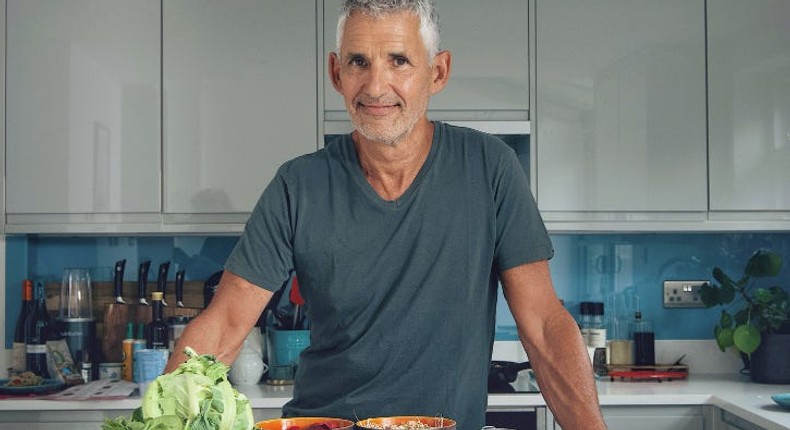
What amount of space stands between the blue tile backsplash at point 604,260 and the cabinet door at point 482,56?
0.68 meters

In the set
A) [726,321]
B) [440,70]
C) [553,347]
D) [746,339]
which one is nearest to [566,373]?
[553,347]

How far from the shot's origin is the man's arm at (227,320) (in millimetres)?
1675

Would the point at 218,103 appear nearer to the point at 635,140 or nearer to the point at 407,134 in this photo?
the point at 635,140

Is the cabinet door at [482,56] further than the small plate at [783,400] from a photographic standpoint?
Yes

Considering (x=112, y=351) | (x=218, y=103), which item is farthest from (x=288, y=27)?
(x=112, y=351)

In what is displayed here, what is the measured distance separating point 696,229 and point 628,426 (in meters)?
0.74

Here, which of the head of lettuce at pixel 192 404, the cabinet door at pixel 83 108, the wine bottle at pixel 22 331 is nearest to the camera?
the head of lettuce at pixel 192 404

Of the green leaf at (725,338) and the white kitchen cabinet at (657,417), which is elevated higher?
the green leaf at (725,338)

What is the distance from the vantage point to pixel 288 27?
3.54 meters

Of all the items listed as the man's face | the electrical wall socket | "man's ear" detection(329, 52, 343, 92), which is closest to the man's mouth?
the man's face

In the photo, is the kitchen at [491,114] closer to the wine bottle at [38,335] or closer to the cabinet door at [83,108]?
the cabinet door at [83,108]

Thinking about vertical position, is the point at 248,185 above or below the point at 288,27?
below

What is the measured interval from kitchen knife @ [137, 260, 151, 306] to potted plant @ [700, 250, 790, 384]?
1986 mm

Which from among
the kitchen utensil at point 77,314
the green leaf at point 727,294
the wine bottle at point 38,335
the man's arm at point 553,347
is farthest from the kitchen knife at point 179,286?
the man's arm at point 553,347
